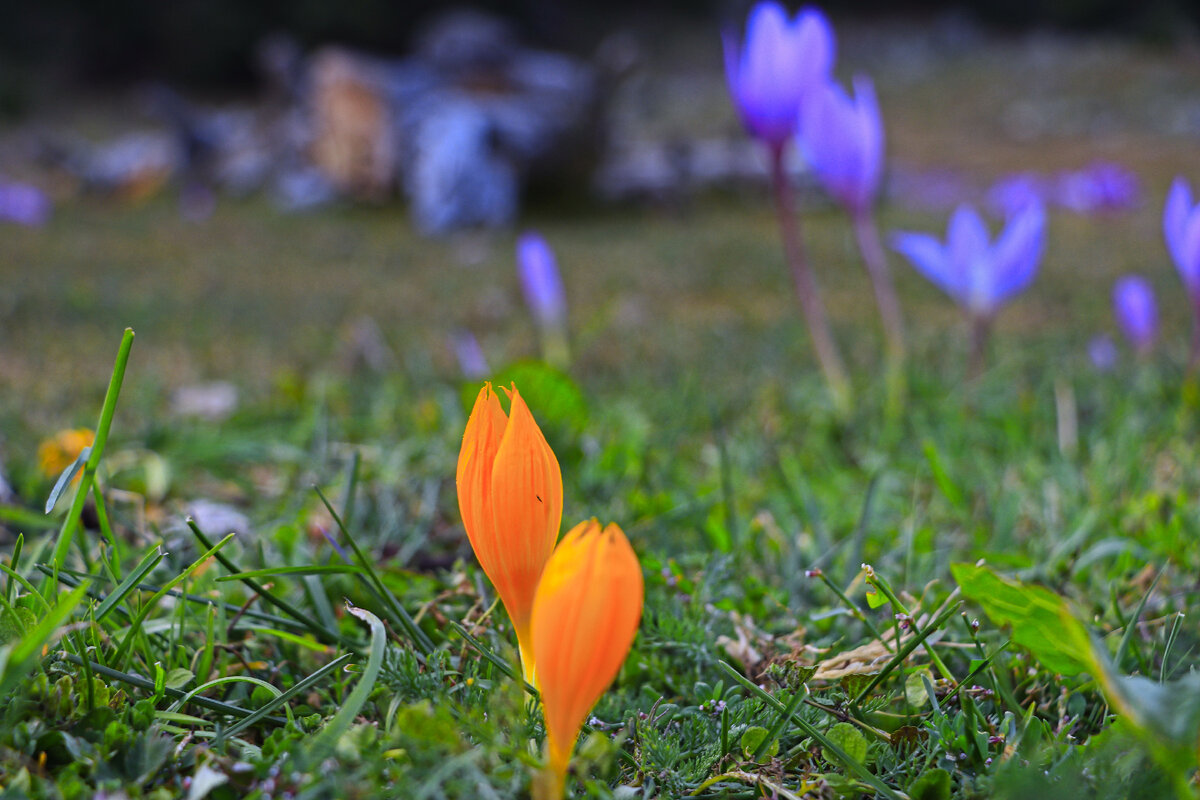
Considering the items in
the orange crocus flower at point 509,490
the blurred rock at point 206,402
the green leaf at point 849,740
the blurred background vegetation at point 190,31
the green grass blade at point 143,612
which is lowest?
the blurred rock at point 206,402

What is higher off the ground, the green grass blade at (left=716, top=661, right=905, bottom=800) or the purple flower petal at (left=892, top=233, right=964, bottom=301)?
the purple flower petal at (left=892, top=233, right=964, bottom=301)

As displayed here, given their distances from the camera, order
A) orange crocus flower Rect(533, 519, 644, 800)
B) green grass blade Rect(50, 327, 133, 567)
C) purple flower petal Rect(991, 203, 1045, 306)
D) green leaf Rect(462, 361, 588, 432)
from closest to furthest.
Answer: orange crocus flower Rect(533, 519, 644, 800) → green grass blade Rect(50, 327, 133, 567) → green leaf Rect(462, 361, 588, 432) → purple flower petal Rect(991, 203, 1045, 306)

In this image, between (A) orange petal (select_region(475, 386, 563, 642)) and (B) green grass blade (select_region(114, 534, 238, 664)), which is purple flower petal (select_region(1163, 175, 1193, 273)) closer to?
(A) orange petal (select_region(475, 386, 563, 642))

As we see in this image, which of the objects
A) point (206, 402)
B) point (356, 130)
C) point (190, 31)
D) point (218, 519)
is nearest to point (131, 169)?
point (356, 130)

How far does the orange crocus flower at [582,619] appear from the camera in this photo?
27 centimetres

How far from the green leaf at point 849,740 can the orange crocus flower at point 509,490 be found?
0.17 metres

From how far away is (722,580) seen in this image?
58cm

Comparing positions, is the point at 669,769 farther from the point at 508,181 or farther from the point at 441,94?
the point at 441,94

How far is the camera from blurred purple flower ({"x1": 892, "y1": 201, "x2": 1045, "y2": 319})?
3.15 ft

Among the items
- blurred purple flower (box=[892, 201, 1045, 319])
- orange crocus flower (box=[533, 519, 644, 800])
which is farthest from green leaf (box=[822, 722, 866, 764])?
blurred purple flower (box=[892, 201, 1045, 319])

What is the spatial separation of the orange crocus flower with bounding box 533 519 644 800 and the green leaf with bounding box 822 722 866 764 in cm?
16

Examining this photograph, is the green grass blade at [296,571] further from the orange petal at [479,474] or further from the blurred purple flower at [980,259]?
the blurred purple flower at [980,259]

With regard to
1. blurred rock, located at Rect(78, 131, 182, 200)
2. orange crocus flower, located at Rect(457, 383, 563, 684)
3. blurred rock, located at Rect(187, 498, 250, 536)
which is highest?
orange crocus flower, located at Rect(457, 383, 563, 684)

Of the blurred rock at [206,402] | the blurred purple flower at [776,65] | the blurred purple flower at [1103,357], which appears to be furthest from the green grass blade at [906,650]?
the blurred purple flower at [1103,357]
